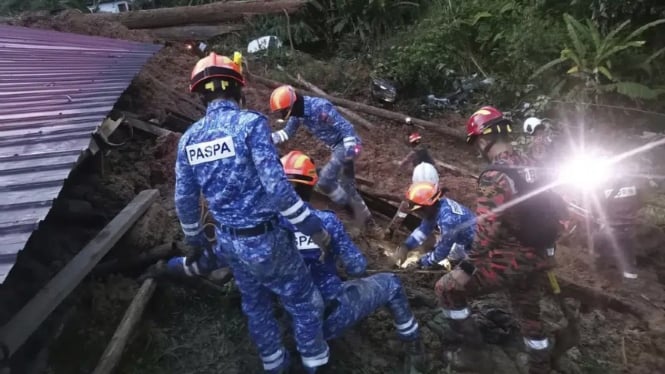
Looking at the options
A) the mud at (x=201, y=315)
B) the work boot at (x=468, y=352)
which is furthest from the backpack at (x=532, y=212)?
the mud at (x=201, y=315)

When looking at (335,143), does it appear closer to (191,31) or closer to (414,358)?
(414,358)

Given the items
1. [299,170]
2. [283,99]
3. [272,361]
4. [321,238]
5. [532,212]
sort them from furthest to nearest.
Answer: [283,99], [299,170], [532,212], [272,361], [321,238]

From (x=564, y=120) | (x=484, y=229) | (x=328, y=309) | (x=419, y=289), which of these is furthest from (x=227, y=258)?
(x=564, y=120)

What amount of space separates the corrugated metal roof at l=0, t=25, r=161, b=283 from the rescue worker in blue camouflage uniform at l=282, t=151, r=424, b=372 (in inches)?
63.0

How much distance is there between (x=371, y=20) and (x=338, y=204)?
8324 millimetres

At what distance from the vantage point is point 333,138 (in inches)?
277

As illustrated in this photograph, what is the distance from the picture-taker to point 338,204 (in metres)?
7.09

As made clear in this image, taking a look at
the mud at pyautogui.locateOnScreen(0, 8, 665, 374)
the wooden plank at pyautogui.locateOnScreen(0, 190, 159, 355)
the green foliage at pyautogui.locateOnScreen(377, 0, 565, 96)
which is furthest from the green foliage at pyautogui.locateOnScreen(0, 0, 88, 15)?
the wooden plank at pyautogui.locateOnScreen(0, 190, 159, 355)

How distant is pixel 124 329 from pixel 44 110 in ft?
6.70

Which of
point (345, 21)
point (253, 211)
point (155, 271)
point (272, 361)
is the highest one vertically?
point (345, 21)

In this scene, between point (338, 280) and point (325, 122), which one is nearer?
point (338, 280)

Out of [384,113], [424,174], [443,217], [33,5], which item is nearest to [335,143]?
[424,174]

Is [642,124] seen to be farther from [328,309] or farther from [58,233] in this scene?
[58,233]

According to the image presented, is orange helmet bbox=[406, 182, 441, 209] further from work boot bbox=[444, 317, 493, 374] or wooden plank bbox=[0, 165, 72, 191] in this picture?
wooden plank bbox=[0, 165, 72, 191]
